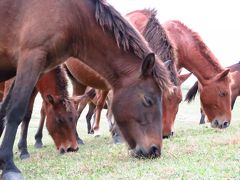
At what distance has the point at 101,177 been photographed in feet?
15.1

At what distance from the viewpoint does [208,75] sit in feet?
33.7

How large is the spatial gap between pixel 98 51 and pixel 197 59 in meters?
5.04

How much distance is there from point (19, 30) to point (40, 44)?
0.42m

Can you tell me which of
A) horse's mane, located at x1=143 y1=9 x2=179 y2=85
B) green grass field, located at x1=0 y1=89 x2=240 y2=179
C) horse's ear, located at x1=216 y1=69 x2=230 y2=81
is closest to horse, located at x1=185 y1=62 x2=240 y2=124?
horse's ear, located at x1=216 y1=69 x2=230 y2=81

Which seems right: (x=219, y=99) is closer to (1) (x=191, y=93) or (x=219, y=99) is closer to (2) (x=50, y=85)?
(1) (x=191, y=93)

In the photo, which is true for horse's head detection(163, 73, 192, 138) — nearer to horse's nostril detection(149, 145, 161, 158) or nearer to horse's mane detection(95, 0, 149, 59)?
horse's mane detection(95, 0, 149, 59)

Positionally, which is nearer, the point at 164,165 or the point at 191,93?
the point at 164,165

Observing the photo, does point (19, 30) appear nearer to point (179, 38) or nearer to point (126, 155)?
point (126, 155)

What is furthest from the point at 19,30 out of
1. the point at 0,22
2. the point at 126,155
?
the point at 126,155

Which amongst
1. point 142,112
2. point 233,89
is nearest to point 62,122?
point 142,112

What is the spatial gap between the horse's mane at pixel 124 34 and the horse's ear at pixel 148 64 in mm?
87

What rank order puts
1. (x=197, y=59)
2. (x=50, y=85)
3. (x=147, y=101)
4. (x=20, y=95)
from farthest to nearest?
1. (x=197, y=59)
2. (x=50, y=85)
3. (x=147, y=101)
4. (x=20, y=95)

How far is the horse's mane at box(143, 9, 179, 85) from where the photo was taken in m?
8.09

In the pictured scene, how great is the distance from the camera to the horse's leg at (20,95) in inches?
193
